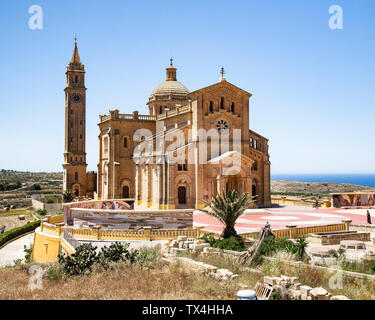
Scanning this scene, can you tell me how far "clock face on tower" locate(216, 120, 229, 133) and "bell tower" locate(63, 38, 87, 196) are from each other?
26665 millimetres

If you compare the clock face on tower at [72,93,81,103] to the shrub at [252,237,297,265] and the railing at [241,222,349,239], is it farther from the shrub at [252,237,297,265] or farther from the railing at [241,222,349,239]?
the shrub at [252,237,297,265]

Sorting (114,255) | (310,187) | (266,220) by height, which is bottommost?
(266,220)

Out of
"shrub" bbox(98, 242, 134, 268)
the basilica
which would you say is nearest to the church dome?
the basilica

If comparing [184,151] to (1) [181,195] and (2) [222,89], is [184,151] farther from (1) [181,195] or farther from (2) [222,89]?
(2) [222,89]

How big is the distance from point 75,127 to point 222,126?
27.9 metres

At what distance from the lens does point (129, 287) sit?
11.2 meters

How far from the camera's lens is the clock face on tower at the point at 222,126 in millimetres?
41000

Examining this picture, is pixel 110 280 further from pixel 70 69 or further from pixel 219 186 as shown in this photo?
pixel 70 69

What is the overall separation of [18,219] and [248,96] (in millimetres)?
32636

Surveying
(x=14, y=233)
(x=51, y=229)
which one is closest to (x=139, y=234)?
(x=51, y=229)

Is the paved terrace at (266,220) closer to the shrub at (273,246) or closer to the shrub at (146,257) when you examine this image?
the shrub at (273,246)

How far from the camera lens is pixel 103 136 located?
5344cm

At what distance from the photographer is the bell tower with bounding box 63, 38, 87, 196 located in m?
58.8
